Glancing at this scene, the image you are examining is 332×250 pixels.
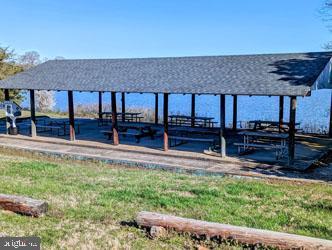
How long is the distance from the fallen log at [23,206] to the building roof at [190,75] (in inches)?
315

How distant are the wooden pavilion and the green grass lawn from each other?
12.1ft

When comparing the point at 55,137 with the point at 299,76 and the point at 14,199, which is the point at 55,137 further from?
the point at 14,199

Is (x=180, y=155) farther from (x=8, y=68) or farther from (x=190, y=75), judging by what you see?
(x=8, y=68)

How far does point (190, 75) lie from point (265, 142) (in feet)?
12.9

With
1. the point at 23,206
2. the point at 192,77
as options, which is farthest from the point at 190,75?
the point at 23,206

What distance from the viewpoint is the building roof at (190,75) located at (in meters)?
12.6

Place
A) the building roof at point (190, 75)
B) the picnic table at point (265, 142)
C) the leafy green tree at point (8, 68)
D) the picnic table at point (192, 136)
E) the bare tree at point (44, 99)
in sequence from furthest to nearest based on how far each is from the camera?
the bare tree at point (44, 99) → the leafy green tree at point (8, 68) → the picnic table at point (192, 136) → the picnic table at point (265, 142) → the building roof at point (190, 75)

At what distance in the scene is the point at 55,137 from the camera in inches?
701

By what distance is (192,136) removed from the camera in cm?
1772

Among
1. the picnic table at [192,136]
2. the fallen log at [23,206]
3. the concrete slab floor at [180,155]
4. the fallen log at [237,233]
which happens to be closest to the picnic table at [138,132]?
the concrete slab floor at [180,155]

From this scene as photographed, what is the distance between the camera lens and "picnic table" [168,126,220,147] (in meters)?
14.9

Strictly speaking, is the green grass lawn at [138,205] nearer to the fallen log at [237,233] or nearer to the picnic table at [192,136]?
the fallen log at [237,233]

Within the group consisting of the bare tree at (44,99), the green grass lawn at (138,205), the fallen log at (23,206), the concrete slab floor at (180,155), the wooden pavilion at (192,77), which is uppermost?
the wooden pavilion at (192,77)

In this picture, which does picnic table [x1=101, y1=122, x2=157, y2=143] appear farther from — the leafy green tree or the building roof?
the leafy green tree
